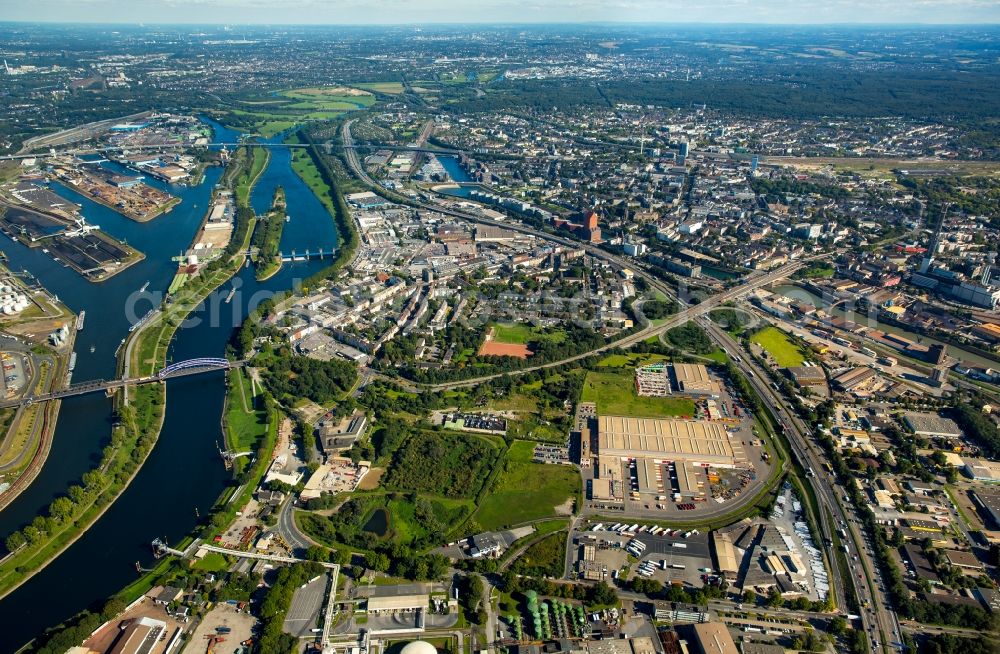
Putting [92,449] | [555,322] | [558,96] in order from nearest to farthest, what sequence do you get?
1. [92,449]
2. [555,322]
3. [558,96]

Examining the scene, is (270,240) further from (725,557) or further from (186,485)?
(725,557)

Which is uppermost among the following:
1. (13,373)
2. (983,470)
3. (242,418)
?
(13,373)

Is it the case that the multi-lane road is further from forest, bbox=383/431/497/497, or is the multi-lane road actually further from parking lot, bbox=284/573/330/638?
parking lot, bbox=284/573/330/638

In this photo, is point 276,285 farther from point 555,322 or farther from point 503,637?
point 503,637

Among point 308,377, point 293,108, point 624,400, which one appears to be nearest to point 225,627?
point 308,377

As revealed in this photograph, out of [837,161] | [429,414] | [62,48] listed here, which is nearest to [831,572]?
[429,414]

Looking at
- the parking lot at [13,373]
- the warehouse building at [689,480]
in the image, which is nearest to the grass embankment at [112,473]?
the parking lot at [13,373]
